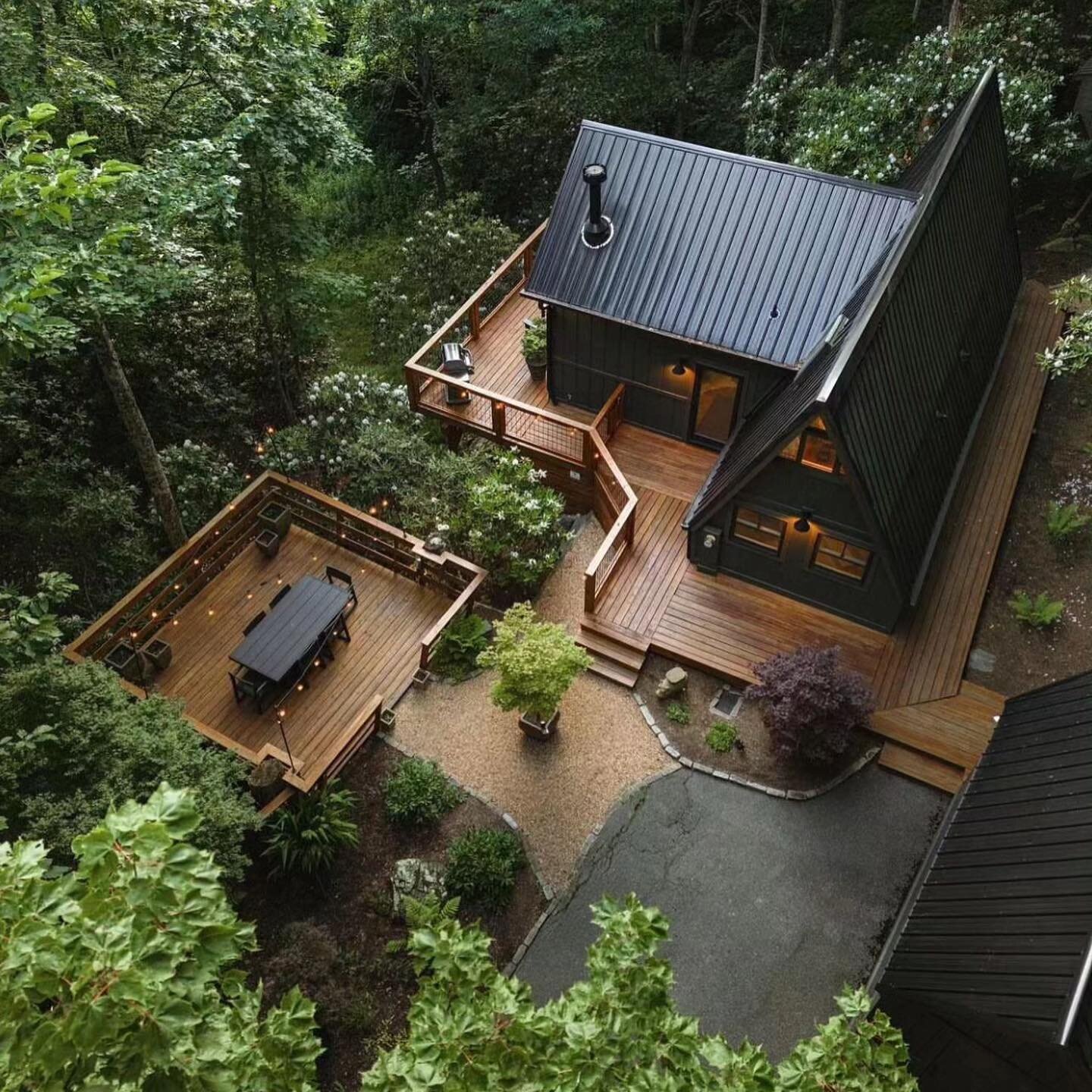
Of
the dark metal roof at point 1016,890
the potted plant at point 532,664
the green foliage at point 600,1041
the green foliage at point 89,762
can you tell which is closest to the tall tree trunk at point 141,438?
the green foliage at point 89,762

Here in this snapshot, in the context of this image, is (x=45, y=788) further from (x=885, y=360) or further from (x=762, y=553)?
(x=885, y=360)

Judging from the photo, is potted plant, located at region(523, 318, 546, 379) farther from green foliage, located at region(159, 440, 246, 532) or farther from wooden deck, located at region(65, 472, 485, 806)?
green foliage, located at region(159, 440, 246, 532)

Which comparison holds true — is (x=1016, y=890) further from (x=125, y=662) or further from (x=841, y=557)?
(x=125, y=662)

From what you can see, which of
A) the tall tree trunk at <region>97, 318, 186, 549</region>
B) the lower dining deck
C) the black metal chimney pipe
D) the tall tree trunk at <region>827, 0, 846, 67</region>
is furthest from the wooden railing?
the tall tree trunk at <region>827, 0, 846, 67</region>

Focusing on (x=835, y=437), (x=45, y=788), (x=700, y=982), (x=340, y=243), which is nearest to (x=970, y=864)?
(x=700, y=982)

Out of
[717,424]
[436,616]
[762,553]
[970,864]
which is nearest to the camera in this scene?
[970,864]

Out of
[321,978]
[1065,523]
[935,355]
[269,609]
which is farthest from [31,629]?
[1065,523]

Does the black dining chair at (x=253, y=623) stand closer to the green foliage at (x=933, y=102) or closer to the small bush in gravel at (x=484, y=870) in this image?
the small bush in gravel at (x=484, y=870)

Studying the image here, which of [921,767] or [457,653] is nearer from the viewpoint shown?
[921,767]
